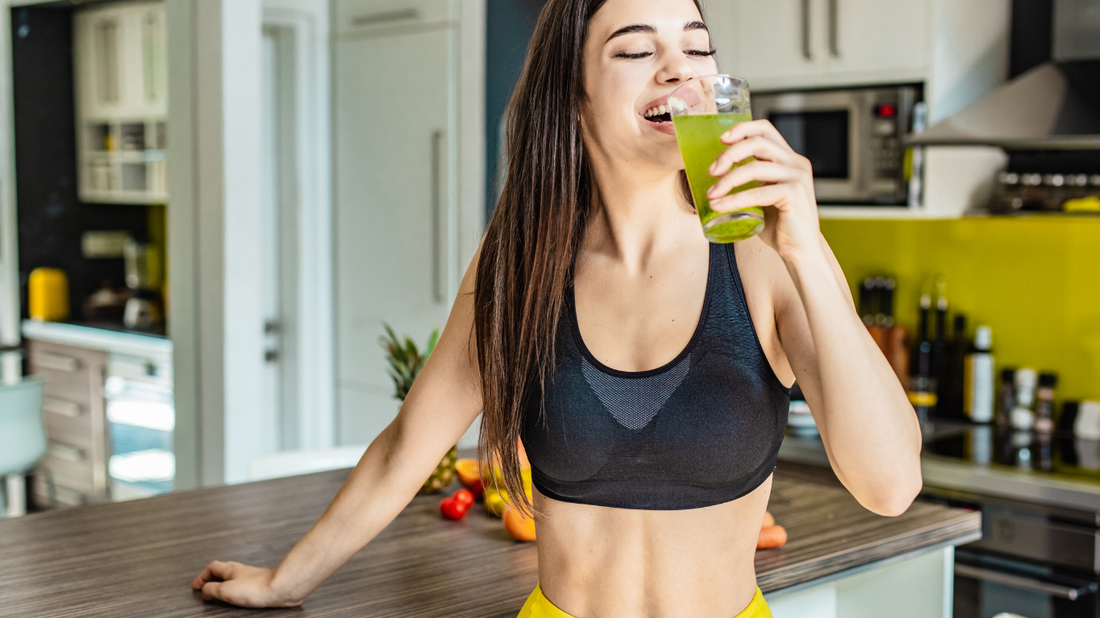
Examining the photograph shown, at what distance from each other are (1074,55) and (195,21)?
254 centimetres

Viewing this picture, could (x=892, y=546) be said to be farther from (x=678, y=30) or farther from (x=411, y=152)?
(x=411, y=152)

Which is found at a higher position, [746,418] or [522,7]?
[522,7]

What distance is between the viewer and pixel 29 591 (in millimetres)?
1333

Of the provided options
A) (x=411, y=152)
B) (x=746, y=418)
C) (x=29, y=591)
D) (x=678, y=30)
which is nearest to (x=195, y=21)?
(x=411, y=152)

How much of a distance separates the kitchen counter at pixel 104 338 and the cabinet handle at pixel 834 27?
2.27 m

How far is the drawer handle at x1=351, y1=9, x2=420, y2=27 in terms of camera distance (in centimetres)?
368

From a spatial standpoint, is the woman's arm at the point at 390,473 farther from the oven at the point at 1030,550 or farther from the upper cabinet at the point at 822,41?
the upper cabinet at the point at 822,41

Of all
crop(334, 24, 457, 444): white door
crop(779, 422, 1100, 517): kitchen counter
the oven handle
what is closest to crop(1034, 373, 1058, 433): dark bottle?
crop(779, 422, 1100, 517): kitchen counter

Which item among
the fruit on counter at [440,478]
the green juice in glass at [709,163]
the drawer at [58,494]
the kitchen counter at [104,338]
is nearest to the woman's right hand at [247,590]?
the fruit on counter at [440,478]

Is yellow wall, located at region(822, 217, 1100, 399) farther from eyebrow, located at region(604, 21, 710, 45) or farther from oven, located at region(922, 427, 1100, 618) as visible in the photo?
eyebrow, located at region(604, 21, 710, 45)

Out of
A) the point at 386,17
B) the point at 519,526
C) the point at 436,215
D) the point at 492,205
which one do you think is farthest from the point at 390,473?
the point at 386,17

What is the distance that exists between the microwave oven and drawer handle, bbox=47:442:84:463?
2.31 metres

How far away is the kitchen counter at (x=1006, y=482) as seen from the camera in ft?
8.33

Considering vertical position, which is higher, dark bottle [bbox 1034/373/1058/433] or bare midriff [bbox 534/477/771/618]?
bare midriff [bbox 534/477/771/618]
